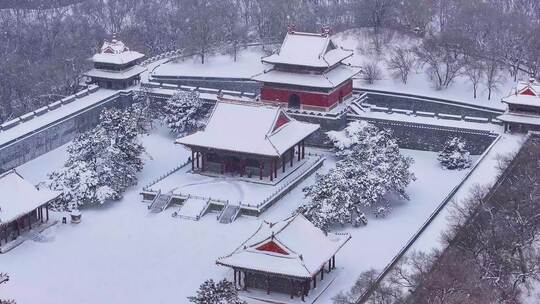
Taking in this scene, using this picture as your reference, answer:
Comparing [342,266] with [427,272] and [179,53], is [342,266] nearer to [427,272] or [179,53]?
[427,272]

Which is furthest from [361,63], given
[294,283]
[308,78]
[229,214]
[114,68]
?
[294,283]

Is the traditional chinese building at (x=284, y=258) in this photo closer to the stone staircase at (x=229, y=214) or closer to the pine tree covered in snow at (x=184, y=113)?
the stone staircase at (x=229, y=214)

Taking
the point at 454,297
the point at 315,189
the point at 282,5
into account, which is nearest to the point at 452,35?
the point at 282,5

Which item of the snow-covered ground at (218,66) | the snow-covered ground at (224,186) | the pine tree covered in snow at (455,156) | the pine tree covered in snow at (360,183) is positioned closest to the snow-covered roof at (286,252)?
the pine tree covered in snow at (360,183)

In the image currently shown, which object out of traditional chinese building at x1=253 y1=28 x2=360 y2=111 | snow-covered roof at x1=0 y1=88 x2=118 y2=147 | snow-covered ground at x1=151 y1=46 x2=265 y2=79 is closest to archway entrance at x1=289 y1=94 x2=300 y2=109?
traditional chinese building at x1=253 y1=28 x2=360 y2=111

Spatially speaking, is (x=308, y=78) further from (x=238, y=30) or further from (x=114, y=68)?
(x=238, y=30)

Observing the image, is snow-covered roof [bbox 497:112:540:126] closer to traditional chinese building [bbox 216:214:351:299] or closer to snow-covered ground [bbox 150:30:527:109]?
snow-covered ground [bbox 150:30:527:109]
